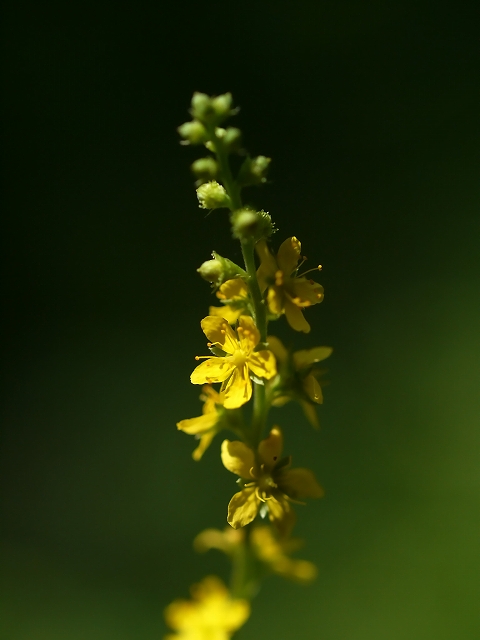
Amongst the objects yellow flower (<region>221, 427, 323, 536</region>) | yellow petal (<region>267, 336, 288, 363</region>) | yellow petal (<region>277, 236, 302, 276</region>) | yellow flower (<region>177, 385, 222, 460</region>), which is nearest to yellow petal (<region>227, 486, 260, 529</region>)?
yellow flower (<region>221, 427, 323, 536</region>)

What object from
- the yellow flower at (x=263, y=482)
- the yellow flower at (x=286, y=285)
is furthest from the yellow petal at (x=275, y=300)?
the yellow flower at (x=263, y=482)

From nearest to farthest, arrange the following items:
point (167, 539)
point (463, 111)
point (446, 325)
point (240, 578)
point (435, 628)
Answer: point (240, 578) < point (435, 628) < point (167, 539) < point (446, 325) < point (463, 111)

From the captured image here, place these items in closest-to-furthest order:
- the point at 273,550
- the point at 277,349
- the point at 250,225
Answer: the point at 250,225
the point at 277,349
the point at 273,550

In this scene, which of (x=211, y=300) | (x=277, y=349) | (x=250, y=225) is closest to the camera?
(x=250, y=225)

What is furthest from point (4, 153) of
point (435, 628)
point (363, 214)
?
point (435, 628)

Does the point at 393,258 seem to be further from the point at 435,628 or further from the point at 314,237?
the point at 435,628

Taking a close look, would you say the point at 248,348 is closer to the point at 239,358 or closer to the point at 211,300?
the point at 239,358

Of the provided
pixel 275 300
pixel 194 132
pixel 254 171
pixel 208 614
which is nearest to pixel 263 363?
pixel 275 300
